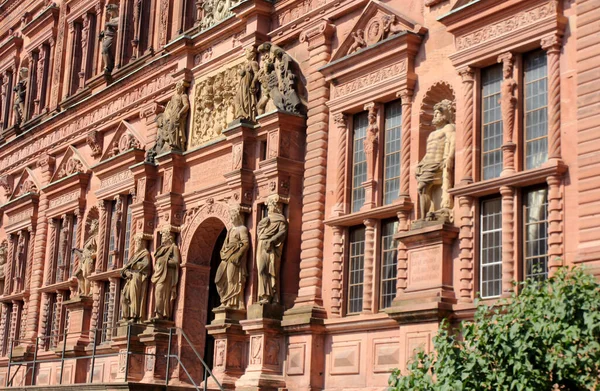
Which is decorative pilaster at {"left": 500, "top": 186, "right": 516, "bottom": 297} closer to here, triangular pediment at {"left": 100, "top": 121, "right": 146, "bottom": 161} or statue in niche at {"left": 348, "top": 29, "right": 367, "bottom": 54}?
statue in niche at {"left": 348, "top": 29, "right": 367, "bottom": 54}

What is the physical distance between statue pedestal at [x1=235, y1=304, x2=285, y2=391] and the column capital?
625 centimetres

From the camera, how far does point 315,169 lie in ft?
79.7

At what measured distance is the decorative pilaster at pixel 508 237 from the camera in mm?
18609

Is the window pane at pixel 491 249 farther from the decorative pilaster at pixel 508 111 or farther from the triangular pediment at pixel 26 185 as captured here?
the triangular pediment at pixel 26 185

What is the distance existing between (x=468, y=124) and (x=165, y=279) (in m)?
11.0

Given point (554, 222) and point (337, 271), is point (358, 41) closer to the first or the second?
point (337, 271)

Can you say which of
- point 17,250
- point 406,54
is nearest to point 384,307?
point 406,54

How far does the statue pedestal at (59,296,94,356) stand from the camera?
32.4 m

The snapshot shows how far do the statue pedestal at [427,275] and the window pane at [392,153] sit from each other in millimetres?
1958

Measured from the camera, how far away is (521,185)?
1881 centimetres

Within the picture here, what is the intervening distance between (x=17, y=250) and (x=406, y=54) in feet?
72.3

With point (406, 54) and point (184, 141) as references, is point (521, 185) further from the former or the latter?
point (184, 141)

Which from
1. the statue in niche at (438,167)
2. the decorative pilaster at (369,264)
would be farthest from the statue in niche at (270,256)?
the statue in niche at (438,167)

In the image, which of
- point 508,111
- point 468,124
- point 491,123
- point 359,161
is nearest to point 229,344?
point 359,161
